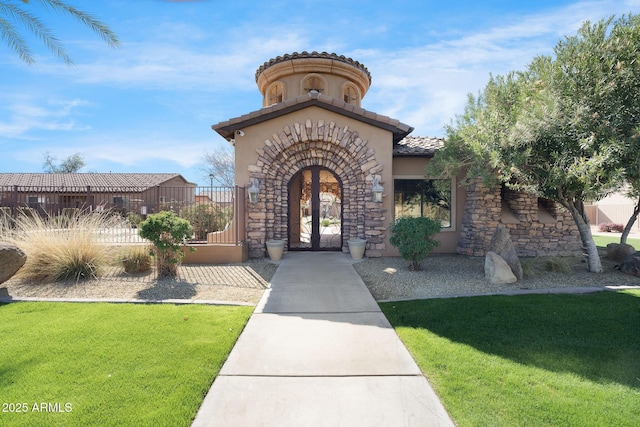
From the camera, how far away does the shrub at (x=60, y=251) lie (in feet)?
25.3

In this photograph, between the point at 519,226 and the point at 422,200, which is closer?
the point at 519,226

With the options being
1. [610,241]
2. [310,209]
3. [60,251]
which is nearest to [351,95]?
[310,209]

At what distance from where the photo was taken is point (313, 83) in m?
14.4

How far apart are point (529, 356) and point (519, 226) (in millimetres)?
8761

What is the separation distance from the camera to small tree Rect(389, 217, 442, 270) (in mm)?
8570

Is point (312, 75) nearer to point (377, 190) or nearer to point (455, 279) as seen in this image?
point (377, 190)

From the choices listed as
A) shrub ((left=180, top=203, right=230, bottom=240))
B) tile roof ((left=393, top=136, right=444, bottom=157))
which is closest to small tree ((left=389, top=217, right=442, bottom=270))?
tile roof ((left=393, top=136, right=444, bottom=157))

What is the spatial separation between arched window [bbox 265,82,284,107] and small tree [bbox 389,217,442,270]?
357 inches

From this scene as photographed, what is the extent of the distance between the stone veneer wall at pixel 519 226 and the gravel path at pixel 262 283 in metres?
1.82

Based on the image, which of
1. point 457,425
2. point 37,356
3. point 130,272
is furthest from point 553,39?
point 130,272

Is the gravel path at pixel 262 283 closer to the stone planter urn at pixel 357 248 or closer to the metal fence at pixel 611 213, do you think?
the stone planter urn at pixel 357 248

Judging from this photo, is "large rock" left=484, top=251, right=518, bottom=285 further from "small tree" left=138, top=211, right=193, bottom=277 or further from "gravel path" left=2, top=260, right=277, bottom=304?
"small tree" left=138, top=211, right=193, bottom=277

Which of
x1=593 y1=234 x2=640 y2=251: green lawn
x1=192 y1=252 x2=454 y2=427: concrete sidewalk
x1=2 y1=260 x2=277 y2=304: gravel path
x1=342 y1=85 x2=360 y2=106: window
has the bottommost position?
x1=192 y1=252 x2=454 y2=427: concrete sidewalk

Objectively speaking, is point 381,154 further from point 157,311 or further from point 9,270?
point 9,270
